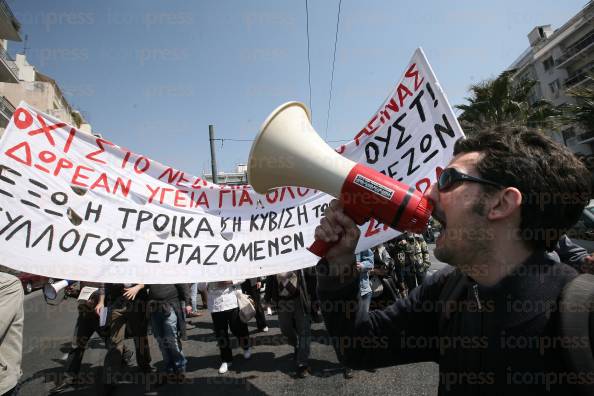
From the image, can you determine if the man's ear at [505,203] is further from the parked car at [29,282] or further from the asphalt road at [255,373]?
the parked car at [29,282]

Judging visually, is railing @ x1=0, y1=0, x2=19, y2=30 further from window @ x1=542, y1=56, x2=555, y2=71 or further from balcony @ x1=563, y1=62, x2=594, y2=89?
window @ x1=542, y1=56, x2=555, y2=71

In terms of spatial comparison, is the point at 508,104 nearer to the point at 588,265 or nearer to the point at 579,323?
the point at 588,265

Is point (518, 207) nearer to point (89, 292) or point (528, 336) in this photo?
point (528, 336)

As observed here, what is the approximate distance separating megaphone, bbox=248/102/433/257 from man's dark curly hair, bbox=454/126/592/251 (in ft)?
0.92

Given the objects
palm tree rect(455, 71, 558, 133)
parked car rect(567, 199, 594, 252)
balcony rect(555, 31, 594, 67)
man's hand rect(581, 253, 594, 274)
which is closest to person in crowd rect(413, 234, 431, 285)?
man's hand rect(581, 253, 594, 274)

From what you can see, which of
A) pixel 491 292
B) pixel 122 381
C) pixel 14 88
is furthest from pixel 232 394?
pixel 14 88

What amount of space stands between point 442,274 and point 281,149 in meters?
0.85

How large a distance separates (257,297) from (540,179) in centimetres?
603

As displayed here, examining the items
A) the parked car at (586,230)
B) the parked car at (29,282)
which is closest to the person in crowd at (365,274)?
the parked car at (586,230)

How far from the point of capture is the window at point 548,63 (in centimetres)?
3050

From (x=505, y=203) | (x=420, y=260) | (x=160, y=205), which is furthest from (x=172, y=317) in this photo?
(x=420, y=260)

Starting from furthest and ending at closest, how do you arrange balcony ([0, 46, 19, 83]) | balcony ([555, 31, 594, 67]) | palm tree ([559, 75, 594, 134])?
balcony ([555, 31, 594, 67]) → balcony ([0, 46, 19, 83]) → palm tree ([559, 75, 594, 134])

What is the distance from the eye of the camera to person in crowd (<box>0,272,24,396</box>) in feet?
7.29

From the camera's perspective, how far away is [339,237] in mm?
1324
